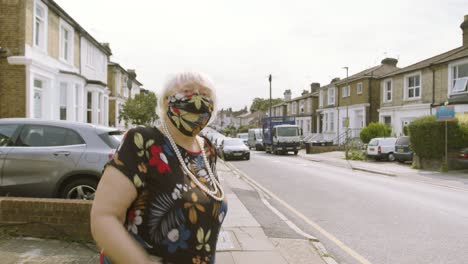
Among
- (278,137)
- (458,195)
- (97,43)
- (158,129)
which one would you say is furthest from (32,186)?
(278,137)

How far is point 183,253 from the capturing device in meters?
1.77

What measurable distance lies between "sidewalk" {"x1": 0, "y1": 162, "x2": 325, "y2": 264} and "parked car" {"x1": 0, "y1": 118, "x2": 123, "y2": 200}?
1532mm

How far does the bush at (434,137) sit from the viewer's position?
1736cm

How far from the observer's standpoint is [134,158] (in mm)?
1713

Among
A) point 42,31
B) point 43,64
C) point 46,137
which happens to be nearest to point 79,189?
point 46,137

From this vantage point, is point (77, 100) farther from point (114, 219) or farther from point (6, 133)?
point (114, 219)

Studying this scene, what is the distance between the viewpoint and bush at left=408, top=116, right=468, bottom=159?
57.0 feet

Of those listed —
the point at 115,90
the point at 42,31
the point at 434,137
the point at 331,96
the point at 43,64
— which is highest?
the point at 42,31

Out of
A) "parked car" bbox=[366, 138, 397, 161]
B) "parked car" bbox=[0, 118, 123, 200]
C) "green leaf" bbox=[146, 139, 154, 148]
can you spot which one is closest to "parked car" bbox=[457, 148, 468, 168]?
"parked car" bbox=[366, 138, 397, 161]

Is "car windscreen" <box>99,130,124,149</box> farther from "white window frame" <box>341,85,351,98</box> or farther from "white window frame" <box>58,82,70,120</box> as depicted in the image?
"white window frame" <box>341,85,351,98</box>

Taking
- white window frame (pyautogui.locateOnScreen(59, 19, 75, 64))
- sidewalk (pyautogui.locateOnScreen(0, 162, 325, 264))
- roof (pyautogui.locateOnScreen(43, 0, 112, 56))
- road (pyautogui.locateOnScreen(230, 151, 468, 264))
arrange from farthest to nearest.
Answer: white window frame (pyautogui.locateOnScreen(59, 19, 75, 64)), roof (pyautogui.locateOnScreen(43, 0, 112, 56)), road (pyautogui.locateOnScreen(230, 151, 468, 264)), sidewalk (pyautogui.locateOnScreen(0, 162, 325, 264))

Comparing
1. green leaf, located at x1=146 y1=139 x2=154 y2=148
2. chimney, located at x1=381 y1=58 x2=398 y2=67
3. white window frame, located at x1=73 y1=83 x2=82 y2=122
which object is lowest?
green leaf, located at x1=146 y1=139 x2=154 y2=148

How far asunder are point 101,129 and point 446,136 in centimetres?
1552

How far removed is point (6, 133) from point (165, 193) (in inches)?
242
